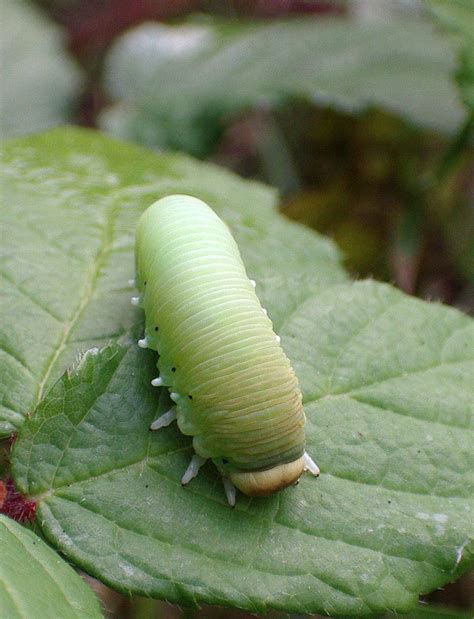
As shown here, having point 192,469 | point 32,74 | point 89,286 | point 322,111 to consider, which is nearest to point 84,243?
point 89,286

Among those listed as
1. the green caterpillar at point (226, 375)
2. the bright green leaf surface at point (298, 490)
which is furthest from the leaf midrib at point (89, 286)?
the green caterpillar at point (226, 375)

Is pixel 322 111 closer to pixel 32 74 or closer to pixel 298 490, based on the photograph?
pixel 32 74

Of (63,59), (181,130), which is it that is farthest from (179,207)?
(63,59)

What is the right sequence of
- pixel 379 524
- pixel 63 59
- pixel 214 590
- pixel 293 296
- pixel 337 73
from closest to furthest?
pixel 214 590 → pixel 379 524 → pixel 293 296 → pixel 337 73 → pixel 63 59

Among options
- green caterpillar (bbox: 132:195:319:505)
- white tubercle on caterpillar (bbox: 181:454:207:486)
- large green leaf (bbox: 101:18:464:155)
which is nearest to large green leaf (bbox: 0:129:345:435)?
green caterpillar (bbox: 132:195:319:505)

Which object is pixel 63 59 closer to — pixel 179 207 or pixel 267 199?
pixel 267 199

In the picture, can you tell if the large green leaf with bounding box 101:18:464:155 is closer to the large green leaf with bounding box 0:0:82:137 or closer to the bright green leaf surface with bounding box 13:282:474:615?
the large green leaf with bounding box 0:0:82:137

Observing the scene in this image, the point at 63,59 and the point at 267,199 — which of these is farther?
the point at 63,59
